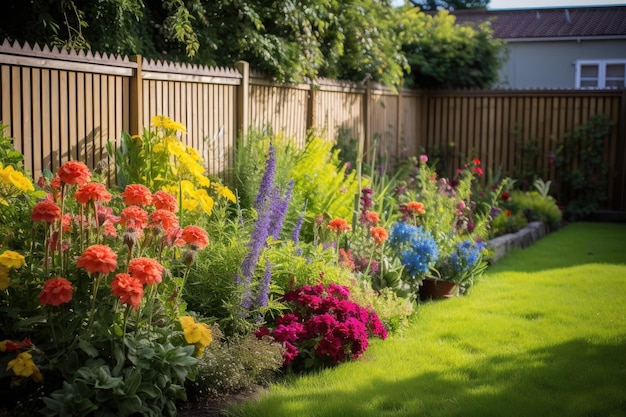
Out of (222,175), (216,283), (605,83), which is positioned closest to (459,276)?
(222,175)

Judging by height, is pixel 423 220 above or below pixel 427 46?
below

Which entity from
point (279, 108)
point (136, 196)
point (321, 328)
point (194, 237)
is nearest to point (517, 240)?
point (279, 108)

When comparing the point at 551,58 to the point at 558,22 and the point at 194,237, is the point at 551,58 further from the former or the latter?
the point at 194,237

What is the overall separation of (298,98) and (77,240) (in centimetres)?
516

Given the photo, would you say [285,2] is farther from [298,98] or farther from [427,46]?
[427,46]

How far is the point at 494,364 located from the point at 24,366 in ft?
8.73

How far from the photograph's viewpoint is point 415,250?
238 inches

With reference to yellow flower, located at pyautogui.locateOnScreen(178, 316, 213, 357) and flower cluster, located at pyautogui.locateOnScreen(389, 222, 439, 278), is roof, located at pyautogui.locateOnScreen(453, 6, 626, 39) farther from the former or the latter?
yellow flower, located at pyautogui.locateOnScreen(178, 316, 213, 357)

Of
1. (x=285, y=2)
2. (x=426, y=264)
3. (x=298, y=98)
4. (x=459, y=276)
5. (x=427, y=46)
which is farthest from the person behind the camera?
(x=427, y=46)

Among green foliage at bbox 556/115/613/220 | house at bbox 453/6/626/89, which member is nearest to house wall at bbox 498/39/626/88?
house at bbox 453/6/626/89

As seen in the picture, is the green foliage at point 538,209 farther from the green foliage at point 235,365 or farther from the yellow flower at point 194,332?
the yellow flower at point 194,332

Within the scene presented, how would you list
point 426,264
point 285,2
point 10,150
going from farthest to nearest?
point 285,2 < point 426,264 < point 10,150

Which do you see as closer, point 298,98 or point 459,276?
point 459,276

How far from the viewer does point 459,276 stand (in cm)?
650
